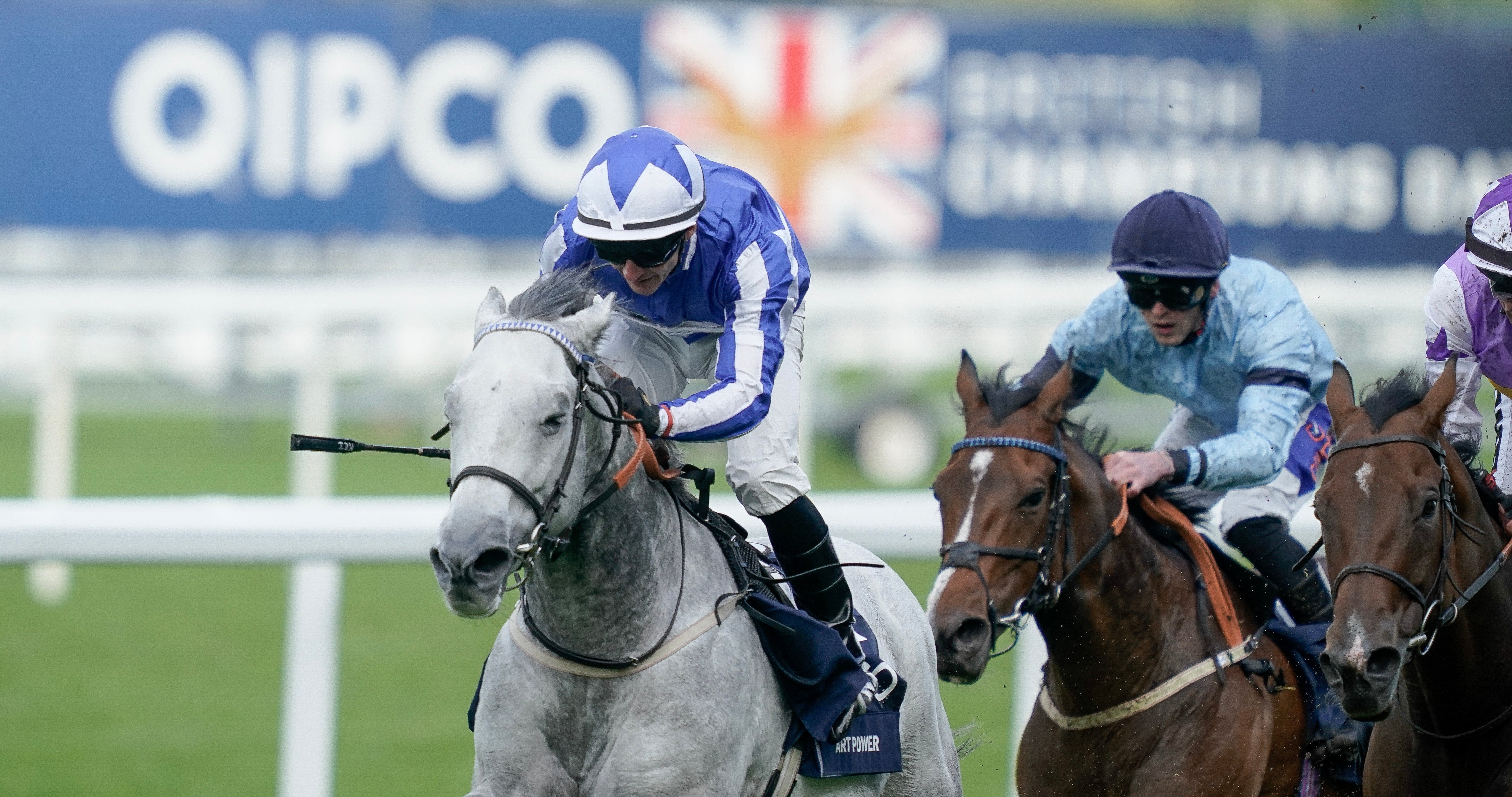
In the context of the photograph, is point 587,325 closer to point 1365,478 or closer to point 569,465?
point 569,465

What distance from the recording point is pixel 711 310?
3.32 meters

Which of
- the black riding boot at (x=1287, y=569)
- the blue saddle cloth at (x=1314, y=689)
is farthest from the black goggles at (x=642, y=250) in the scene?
the black riding boot at (x=1287, y=569)

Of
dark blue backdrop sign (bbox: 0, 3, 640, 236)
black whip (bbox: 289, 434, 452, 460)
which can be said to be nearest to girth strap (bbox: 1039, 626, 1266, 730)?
black whip (bbox: 289, 434, 452, 460)

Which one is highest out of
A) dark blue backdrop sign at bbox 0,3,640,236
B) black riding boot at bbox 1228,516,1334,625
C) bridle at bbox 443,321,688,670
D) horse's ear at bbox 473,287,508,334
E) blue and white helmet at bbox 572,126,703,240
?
dark blue backdrop sign at bbox 0,3,640,236

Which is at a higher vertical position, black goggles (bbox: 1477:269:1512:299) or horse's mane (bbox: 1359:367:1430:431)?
black goggles (bbox: 1477:269:1512:299)

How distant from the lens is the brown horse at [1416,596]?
2844 millimetres

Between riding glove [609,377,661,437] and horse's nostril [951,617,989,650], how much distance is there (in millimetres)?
752

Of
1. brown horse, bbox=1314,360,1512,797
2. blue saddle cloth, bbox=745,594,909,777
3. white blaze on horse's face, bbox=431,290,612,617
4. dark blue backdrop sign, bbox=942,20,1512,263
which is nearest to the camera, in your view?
white blaze on horse's face, bbox=431,290,612,617

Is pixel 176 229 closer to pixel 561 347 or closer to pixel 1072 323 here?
pixel 1072 323

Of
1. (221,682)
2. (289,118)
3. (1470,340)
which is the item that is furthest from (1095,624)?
(289,118)

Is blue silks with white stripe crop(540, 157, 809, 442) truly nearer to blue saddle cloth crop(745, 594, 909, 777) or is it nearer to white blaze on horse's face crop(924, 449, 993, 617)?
blue saddle cloth crop(745, 594, 909, 777)

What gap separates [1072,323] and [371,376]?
929 cm

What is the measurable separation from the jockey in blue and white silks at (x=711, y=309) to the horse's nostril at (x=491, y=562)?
0.47m

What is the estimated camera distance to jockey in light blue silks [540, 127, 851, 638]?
2965 mm
